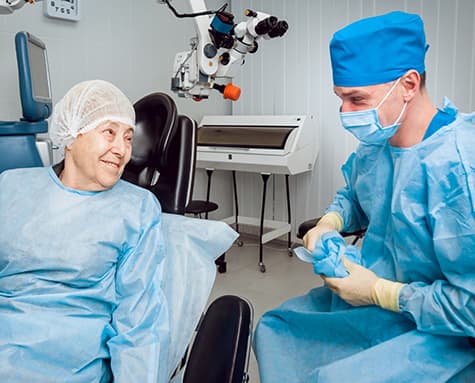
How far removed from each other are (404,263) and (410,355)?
215 mm

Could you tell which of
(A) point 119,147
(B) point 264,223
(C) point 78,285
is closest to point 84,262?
(C) point 78,285

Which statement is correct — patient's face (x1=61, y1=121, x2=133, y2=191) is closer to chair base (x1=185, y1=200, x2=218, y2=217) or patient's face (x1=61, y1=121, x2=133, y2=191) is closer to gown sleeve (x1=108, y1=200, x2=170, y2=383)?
gown sleeve (x1=108, y1=200, x2=170, y2=383)

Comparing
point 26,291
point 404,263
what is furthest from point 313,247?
point 26,291

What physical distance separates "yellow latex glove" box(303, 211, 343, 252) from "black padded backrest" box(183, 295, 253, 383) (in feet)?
1.34

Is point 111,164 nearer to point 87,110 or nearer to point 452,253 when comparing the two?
point 87,110

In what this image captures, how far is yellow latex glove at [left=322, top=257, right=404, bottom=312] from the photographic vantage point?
1024mm

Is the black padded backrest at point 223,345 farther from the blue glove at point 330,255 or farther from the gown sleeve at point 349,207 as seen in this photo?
the gown sleeve at point 349,207

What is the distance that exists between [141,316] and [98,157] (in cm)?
43

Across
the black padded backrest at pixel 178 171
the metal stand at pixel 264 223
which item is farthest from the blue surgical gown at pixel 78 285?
the metal stand at pixel 264 223

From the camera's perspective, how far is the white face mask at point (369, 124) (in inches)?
42.3

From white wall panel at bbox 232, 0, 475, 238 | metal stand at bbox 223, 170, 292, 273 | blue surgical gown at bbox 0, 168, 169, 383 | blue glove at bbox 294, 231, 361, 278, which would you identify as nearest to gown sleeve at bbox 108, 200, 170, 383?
blue surgical gown at bbox 0, 168, 169, 383

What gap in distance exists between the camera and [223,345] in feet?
2.62

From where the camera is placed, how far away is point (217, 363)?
773 millimetres

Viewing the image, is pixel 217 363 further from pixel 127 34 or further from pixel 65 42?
pixel 127 34
